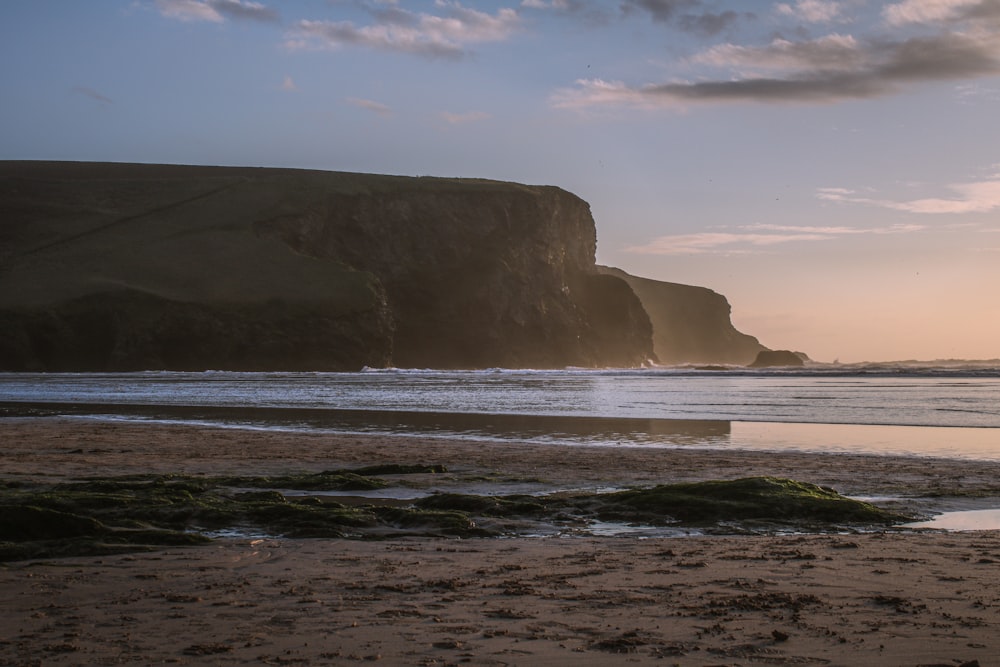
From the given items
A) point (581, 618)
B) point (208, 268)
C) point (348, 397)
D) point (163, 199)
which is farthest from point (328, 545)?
point (163, 199)

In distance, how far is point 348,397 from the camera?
48.5 meters

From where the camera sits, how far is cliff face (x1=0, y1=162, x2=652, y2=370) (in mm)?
112125

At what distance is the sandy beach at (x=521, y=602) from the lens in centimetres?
596

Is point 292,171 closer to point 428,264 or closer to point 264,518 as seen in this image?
point 428,264

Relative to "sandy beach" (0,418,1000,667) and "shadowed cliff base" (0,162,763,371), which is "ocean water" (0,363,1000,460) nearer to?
"sandy beach" (0,418,1000,667)

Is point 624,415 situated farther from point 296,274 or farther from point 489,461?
point 296,274

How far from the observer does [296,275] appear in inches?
4998

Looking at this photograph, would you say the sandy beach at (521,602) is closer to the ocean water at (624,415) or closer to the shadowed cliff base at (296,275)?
the ocean water at (624,415)

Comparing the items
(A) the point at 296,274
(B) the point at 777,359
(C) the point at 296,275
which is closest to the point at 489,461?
Answer: (C) the point at 296,275

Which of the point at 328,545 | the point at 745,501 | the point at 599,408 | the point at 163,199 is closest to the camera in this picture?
the point at 328,545

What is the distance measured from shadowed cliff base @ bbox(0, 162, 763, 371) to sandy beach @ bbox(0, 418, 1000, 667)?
10599 cm

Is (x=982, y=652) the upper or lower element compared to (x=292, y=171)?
lower

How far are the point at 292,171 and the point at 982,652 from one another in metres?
170

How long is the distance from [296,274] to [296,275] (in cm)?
24
